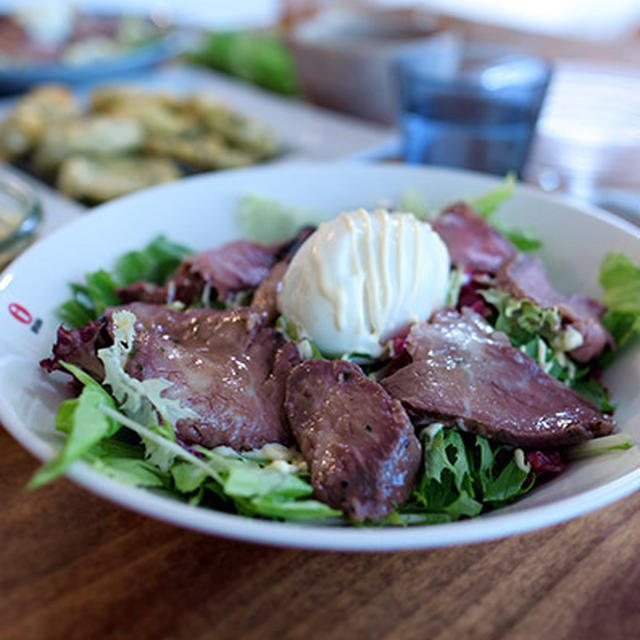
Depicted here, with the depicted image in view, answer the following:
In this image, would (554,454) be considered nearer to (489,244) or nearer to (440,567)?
(440,567)

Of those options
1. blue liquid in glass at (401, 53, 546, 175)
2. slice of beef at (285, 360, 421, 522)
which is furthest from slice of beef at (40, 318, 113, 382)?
blue liquid in glass at (401, 53, 546, 175)

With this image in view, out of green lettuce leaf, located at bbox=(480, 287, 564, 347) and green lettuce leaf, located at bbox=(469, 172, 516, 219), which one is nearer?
green lettuce leaf, located at bbox=(480, 287, 564, 347)

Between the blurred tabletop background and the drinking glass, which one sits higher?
the drinking glass

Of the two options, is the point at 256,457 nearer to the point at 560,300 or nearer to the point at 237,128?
the point at 560,300

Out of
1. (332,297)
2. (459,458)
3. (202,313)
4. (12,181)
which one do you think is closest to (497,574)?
(459,458)

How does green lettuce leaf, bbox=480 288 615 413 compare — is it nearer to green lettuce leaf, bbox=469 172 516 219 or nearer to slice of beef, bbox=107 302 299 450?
green lettuce leaf, bbox=469 172 516 219

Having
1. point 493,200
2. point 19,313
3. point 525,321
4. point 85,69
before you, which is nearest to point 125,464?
point 19,313
